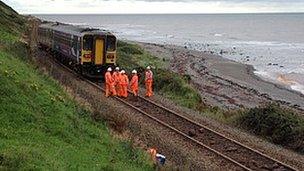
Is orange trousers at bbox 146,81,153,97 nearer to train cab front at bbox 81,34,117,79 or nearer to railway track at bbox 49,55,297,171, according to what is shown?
railway track at bbox 49,55,297,171

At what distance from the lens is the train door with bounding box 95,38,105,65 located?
2969 cm

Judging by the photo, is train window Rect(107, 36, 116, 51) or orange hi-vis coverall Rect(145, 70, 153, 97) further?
train window Rect(107, 36, 116, 51)

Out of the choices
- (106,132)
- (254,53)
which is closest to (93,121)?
(106,132)

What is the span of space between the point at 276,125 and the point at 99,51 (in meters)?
12.5

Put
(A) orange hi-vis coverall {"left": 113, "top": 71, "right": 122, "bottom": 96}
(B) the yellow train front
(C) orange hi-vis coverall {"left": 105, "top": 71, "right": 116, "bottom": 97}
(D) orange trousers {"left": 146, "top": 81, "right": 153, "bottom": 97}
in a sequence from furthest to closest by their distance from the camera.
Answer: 1. (B) the yellow train front
2. (D) orange trousers {"left": 146, "top": 81, "right": 153, "bottom": 97}
3. (A) orange hi-vis coverall {"left": 113, "top": 71, "right": 122, "bottom": 96}
4. (C) orange hi-vis coverall {"left": 105, "top": 71, "right": 116, "bottom": 97}

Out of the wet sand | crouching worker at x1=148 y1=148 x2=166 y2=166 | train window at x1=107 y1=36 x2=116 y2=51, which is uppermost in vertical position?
train window at x1=107 y1=36 x2=116 y2=51

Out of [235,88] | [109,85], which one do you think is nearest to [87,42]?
[109,85]

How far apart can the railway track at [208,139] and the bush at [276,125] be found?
248 cm

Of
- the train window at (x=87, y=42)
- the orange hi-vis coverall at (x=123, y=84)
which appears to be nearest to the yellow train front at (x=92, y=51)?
the train window at (x=87, y=42)

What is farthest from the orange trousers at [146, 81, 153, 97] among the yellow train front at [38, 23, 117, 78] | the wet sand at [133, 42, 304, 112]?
the wet sand at [133, 42, 304, 112]

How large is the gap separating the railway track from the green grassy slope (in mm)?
3626

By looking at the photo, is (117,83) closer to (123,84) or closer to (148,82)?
(123,84)

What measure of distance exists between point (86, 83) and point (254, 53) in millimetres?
64108

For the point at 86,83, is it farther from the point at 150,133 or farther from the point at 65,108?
the point at 65,108
